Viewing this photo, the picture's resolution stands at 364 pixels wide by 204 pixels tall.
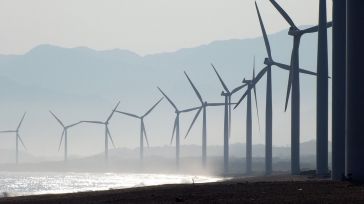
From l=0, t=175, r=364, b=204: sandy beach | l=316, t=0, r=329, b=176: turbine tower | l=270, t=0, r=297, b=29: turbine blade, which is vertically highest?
l=270, t=0, r=297, b=29: turbine blade

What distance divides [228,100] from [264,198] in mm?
105642

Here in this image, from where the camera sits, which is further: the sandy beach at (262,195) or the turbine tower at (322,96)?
the turbine tower at (322,96)

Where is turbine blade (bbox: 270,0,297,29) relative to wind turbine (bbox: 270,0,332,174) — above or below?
above

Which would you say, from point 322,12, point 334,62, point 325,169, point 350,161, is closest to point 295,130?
point 325,169

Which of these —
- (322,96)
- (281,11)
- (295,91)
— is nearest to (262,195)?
(322,96)

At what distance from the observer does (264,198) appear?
112ft

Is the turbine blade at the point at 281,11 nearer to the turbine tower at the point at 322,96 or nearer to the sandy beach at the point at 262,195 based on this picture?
the turbine tower at the point at 322,96

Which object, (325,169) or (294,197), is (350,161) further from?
(325,169)

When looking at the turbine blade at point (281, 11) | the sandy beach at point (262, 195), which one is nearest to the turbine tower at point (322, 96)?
the turbine blade at point (281, 11)

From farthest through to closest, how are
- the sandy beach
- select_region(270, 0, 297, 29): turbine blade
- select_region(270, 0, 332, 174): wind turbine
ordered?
select_region(270, 0, 297, 29): turbine blade < select_region(270, 0, 332, 174): wind turbine < the sandy beach

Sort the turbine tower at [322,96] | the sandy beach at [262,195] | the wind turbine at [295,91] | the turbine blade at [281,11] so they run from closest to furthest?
the sandy beach at [262,195] < the turbine tower at [322,96] < the wind turbine at [295,91] < the turbine blade at [281,11]

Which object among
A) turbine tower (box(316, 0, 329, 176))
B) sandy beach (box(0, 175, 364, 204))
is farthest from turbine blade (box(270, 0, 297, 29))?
sandy beach (box(0, 175, 364, 204))

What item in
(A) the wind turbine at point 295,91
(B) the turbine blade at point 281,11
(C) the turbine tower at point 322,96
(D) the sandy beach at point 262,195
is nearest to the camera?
(D) the sandy beach at point 262,195

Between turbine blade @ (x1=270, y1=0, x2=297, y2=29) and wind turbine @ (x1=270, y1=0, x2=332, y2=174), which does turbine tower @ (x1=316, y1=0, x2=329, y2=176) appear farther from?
turbine blade @ (x1=270, y1=0, x2=297, y2=29)
